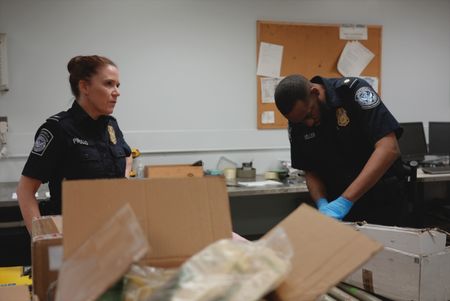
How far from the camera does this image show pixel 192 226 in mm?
1044

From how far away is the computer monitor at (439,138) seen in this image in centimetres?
412

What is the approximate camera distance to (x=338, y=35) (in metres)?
3.95

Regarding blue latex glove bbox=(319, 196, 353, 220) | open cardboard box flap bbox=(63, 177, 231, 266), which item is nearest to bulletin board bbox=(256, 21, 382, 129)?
blue latex glove bbox=(319, 196, 353, 220)

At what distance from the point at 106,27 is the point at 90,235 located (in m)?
2.80

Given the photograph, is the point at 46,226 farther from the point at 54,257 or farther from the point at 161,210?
the point at 161,210

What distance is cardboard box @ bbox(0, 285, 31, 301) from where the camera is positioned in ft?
4.33

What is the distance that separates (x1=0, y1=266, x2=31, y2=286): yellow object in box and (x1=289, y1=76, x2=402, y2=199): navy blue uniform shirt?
1.41m

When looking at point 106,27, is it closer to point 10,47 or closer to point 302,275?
point 10,47

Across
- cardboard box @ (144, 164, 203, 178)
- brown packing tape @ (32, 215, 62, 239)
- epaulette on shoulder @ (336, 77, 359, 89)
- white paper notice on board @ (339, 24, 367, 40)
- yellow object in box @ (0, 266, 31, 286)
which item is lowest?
yellow object in box @ (0, 266, 31, 286)

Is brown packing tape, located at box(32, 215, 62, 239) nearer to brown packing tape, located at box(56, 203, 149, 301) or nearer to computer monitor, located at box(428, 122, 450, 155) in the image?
brown packing tape, located at box(56, 203, 149, 301)

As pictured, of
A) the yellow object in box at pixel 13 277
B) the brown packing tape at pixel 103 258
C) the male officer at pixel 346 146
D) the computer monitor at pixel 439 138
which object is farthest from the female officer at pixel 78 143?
the computer monitor at pixel 439 138

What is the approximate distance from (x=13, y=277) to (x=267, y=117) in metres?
2.55

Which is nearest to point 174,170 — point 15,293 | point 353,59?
point 353,59

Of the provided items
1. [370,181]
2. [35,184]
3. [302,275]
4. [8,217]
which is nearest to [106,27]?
[8,217]
